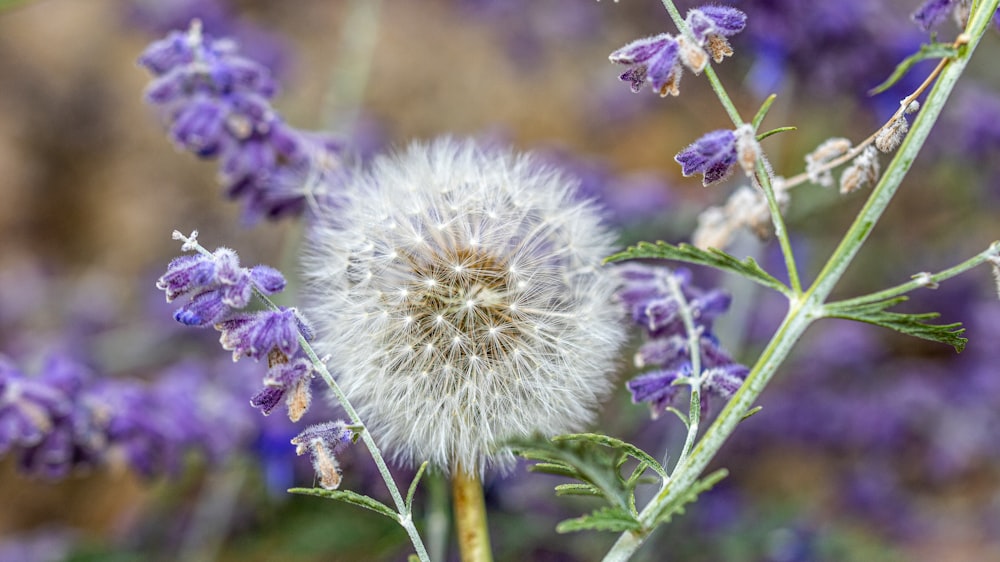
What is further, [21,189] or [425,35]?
[425,35]

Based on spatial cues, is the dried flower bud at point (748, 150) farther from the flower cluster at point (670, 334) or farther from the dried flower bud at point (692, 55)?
the flower cluster at point (670, 334)

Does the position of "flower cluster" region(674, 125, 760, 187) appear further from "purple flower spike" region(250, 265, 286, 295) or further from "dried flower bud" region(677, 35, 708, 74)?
"purple flower spike" region(250, 265, 286, 295)

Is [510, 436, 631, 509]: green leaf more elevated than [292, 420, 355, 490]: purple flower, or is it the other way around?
[292, 420, 355, 490]: purple flower

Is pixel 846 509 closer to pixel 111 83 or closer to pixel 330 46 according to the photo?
pixel 330 46

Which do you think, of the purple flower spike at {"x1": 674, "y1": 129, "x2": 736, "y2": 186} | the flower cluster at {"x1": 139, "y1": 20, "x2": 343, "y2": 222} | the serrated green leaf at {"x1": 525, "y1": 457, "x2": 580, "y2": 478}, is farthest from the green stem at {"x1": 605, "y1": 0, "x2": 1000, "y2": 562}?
the flower cluster at {"x1": 139, "y1": 20, "x2": 343, "y2": 222}

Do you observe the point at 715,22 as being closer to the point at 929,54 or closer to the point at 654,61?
the point at 654,61

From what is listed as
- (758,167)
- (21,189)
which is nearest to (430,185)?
(758,167)
